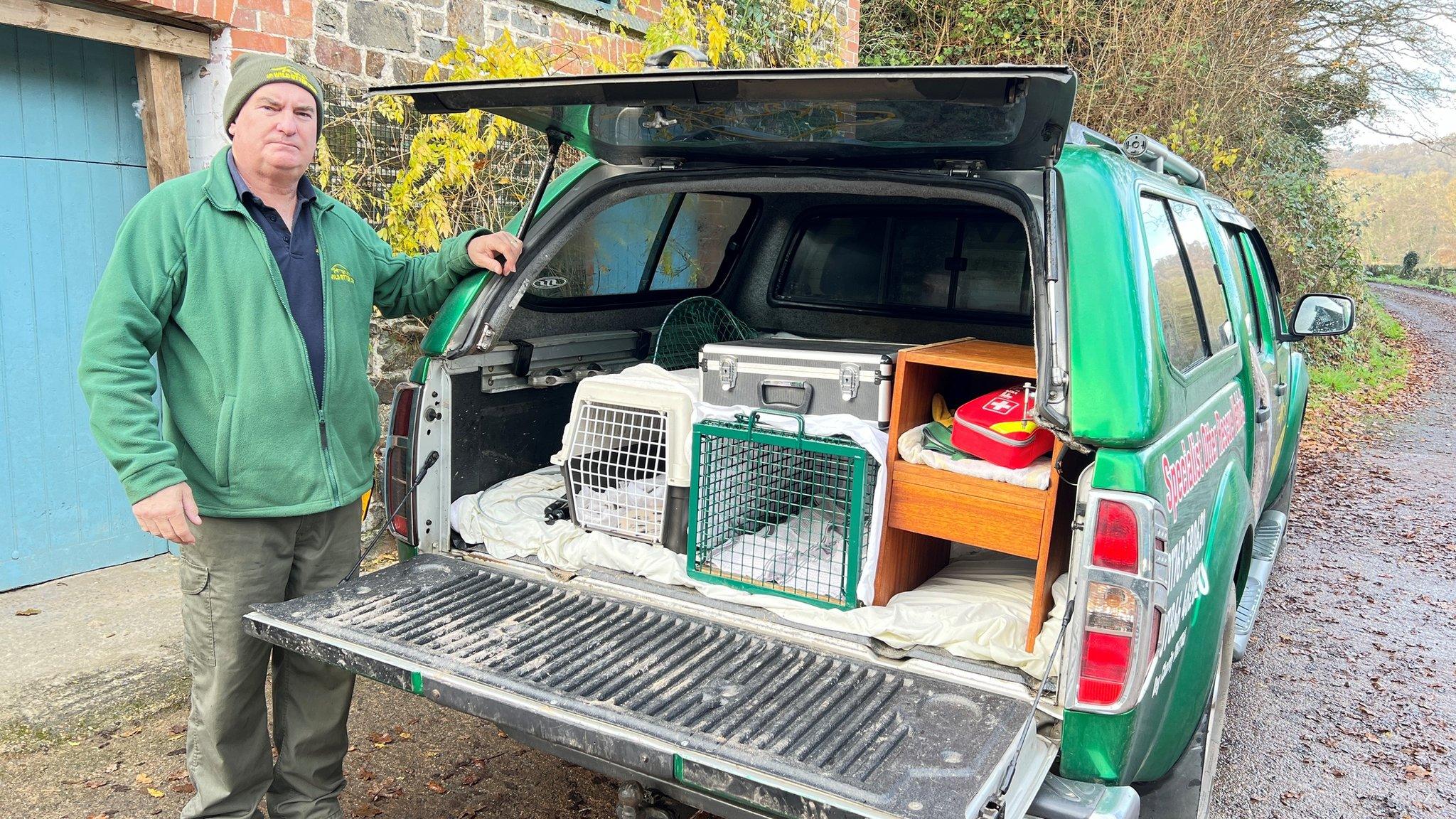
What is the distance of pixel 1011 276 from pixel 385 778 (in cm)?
308

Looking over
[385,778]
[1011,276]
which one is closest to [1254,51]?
[1011,276]

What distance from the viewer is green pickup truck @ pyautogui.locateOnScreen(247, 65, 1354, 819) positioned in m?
2.08

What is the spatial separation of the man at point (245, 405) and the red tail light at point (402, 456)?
0.19 metres

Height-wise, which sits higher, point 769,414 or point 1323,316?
point 1323,316

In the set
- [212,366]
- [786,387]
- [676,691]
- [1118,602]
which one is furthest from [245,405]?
[1118,602]

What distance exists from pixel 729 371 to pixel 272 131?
4.72 feet

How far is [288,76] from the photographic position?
267cm

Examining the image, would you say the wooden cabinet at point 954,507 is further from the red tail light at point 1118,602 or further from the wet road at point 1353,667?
the wet road at point 1353,667

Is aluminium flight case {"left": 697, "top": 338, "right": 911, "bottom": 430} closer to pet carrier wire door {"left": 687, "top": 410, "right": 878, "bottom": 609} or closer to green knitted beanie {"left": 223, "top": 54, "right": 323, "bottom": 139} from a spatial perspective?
pet carrier wire door {"left": 687, "top": 410, "right": 878, "bottom": 609}

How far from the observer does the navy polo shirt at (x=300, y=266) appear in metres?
2.69

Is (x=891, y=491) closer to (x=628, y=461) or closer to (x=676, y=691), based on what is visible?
(x=676, y=691)

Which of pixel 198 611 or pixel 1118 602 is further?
pixel 198 611

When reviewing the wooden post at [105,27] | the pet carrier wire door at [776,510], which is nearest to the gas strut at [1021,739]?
the pet carrier wire door at [776,510]

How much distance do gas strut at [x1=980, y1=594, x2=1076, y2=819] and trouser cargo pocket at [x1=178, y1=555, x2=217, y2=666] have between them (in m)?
2.04
